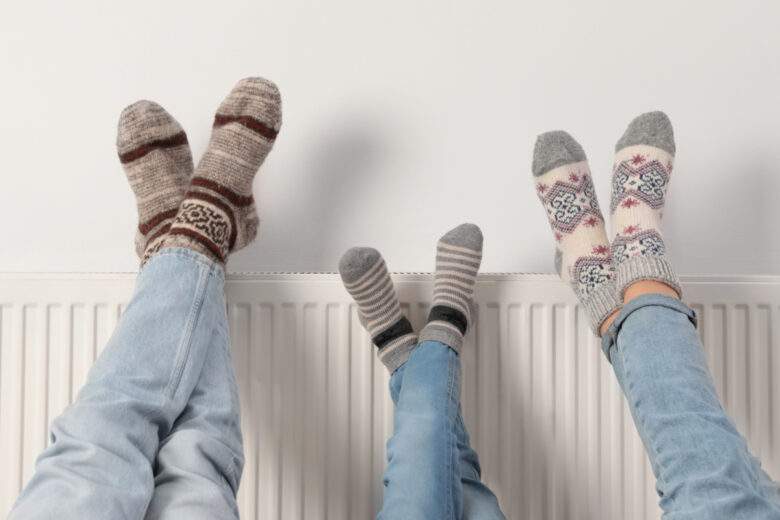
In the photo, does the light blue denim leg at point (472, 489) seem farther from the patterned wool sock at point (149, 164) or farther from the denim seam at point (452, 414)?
the patterned wool sock at point (149, 164)

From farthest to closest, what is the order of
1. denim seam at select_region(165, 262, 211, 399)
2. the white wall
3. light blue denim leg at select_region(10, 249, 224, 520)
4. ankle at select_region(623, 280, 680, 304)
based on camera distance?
the white wall
ankle at select_region(623, 280, 680, 304)
denim seam at select_region(165, 262, 211, 399)
light blue denim leg at select_region(10, 249, 224, 520)

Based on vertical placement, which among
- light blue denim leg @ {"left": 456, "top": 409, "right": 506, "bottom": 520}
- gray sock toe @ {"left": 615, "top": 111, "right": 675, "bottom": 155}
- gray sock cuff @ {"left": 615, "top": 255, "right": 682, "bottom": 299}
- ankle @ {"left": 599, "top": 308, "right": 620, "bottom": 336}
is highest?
gray sock toe @ {"left": 615, "top": 111, "right": 675, "bottom": 155}

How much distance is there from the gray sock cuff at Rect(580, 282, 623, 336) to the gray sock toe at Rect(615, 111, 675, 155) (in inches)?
7.8

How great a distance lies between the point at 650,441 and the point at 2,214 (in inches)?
34.1

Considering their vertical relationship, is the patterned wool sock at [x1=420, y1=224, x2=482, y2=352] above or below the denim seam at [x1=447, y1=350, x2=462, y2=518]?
above

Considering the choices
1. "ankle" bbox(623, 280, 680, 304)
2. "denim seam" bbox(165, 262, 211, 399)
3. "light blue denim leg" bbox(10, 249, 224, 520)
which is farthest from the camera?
"ankle" bbox(623, 280, 680, 304)

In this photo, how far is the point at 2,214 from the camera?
3.16ft

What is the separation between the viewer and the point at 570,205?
0.91 metres

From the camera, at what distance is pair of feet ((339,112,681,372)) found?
A: 842 millimetres

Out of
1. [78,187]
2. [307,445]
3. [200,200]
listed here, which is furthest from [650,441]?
[78,187]

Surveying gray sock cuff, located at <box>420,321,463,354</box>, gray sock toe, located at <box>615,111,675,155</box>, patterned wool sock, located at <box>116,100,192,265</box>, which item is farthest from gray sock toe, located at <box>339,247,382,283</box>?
gray sock toe, located at <box>615,111,675,155</box>

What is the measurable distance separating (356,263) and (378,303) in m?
0.05

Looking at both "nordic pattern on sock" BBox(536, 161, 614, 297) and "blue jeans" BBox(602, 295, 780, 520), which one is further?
"nordic pattern on sock" BBox(536, 161, 614, 297)

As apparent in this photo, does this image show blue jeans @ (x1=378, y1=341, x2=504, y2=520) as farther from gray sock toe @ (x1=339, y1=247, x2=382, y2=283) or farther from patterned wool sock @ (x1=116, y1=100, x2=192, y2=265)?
patterned wool sock @ (x1=116, y1=100, x2=192, y2=265)
